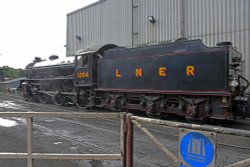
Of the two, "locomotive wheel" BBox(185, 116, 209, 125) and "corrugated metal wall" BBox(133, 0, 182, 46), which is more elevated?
"corrugated metal wall" BBox(133, 0, 182, 46)

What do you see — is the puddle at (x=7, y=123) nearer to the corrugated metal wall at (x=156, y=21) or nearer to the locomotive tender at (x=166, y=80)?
the locomotive tender at (x=166, y=80)

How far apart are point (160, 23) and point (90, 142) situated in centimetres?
1372

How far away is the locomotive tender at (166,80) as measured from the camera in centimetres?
1120

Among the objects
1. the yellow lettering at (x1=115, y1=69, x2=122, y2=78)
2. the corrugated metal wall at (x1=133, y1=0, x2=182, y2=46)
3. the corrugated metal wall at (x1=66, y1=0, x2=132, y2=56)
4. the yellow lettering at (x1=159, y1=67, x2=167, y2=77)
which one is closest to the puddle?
the yellow lettering at (x1=115, y1=69, x2=122, y2=78)

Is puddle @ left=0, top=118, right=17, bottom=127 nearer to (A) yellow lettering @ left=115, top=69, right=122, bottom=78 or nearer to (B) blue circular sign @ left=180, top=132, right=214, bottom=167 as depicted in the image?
(A) yellow lettering @ left=115, top=69, right=122, bottom=78

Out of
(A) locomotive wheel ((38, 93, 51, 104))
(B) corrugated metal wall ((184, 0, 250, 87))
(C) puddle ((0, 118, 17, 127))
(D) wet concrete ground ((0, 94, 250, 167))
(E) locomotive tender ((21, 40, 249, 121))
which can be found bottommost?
(D) wet concrete ground ((0, 94, 250, 167))

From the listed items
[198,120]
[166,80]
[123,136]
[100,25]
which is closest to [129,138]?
[123,136]

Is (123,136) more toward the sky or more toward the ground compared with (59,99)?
more toward the sky

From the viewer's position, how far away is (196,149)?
10.5 ft

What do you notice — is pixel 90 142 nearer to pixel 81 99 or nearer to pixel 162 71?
pixel 162 71

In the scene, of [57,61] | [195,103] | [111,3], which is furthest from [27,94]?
[195,103]

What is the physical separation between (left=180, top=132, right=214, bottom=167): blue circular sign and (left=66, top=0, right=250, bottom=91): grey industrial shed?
13085mm

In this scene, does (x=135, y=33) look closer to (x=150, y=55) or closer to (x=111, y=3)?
(x=111, y=3)

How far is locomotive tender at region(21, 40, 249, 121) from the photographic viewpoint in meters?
11.2
